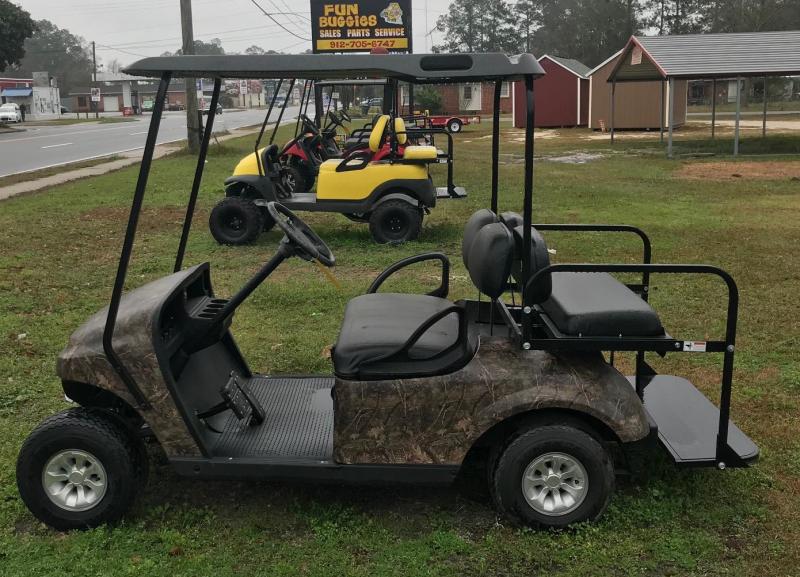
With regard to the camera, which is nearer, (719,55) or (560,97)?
(719,55)

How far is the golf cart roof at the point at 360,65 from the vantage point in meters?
2.88

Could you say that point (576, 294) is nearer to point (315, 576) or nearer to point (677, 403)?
Answer: point (677, 403)

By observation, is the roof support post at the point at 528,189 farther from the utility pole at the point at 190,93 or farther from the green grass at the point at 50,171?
the utility pole at the point at 190,93

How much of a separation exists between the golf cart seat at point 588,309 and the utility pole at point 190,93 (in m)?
17.8

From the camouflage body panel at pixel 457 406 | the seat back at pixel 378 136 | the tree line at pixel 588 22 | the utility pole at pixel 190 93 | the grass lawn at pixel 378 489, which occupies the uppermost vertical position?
the tree line at pixel 588 22

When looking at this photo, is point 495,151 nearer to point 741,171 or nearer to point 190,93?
point 741,171

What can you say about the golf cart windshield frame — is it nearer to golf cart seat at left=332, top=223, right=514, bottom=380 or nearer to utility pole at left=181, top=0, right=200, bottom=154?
golf cart seat at left=332, top=223, right=514, bottom=380

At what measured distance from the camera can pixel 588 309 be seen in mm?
3111

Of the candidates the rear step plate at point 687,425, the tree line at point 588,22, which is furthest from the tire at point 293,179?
the tree line at point 588,22

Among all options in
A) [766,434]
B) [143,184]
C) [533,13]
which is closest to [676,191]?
[766,434]

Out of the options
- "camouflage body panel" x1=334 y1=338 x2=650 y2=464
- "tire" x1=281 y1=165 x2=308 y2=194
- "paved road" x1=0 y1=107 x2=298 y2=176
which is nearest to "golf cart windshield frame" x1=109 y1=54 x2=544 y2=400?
"camouflage body panel" x1=334 y1=338 x2=650 y2=464

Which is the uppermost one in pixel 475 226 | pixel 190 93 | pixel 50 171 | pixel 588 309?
pixel 190 93

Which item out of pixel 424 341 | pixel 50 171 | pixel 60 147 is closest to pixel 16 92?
pixel 60 147

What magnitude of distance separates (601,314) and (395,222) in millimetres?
5945
